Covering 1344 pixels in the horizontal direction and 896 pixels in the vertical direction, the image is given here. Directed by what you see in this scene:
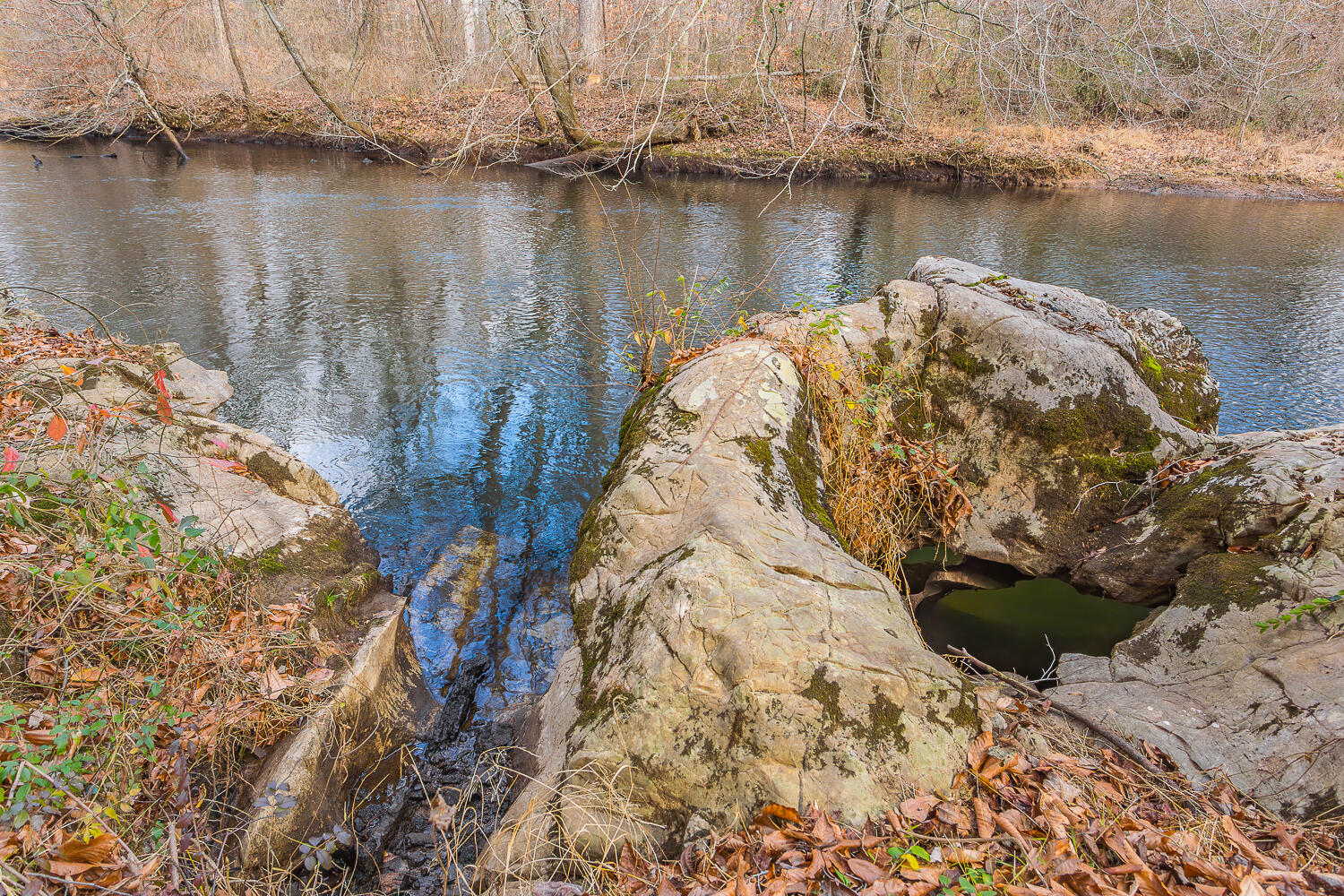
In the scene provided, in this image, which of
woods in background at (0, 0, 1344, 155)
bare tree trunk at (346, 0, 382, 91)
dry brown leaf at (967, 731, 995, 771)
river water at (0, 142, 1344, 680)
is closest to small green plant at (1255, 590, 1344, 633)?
dry brown leaf at (967, 731, 995, 771)

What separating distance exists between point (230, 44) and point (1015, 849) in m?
25.8

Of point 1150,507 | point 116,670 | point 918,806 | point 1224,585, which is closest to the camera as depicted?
point 918,806

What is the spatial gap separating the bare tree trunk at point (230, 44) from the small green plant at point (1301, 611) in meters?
25.6

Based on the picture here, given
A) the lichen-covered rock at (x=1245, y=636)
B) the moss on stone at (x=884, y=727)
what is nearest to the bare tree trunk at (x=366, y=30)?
the lichen-covered rock at (x=1245, y=636)

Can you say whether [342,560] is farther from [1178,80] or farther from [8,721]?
[1178,80]

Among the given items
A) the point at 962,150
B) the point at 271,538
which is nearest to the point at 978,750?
the point at 271,538

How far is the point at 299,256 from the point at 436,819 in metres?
9.95

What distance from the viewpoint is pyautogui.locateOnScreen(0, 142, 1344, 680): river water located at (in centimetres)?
604

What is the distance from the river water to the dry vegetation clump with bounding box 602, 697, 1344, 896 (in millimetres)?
2460

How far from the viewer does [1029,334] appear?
4840 mm

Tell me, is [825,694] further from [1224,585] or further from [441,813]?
[1224,585]

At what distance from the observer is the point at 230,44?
1986cm

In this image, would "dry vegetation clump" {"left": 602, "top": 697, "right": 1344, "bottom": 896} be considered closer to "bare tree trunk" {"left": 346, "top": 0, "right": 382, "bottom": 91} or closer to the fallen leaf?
the fallen leaf

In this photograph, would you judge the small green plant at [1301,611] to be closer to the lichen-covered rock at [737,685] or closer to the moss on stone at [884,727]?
the lichen-covered rock at [737,685]
